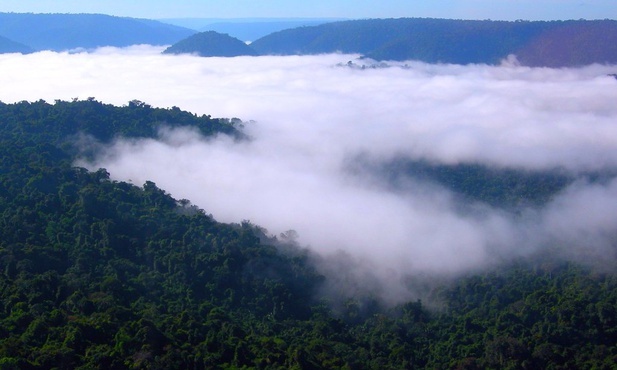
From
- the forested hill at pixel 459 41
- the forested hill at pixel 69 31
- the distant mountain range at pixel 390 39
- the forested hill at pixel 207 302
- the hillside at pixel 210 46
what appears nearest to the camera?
the forested hill at pixel 207 302

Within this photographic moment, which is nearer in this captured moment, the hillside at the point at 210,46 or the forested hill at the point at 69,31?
the hillside at the point at 210,46

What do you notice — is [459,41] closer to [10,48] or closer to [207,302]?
[10,48]

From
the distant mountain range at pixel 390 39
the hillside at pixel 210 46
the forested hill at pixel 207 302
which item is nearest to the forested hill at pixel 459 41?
the distant mountain range at pixel 390 39

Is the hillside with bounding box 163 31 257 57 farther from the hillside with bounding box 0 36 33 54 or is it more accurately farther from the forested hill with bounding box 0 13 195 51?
the forested hill with bounding box 0 13 195 51

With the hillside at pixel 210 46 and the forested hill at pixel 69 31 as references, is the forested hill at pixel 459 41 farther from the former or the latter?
the forested hill at pixel 69 31

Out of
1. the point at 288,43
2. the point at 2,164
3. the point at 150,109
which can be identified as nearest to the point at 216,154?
the point at 150,109

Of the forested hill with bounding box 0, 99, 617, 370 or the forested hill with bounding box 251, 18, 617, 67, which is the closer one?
the forested hill with bounding box 0, 99, 617, 370

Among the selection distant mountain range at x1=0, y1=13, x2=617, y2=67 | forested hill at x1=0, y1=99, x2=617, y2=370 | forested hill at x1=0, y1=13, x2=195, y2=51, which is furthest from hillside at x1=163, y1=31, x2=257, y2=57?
forested hill at x1=0, y1=99, x2=617, y2=370

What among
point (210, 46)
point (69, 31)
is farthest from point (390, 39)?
point (69, 31)
